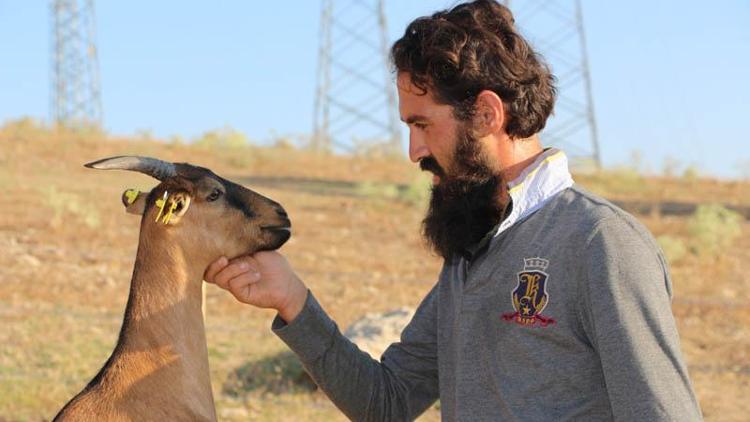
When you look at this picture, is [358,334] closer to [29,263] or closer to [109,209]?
[29,263]

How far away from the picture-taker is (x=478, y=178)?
3.86 meters

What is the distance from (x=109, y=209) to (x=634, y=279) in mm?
15006

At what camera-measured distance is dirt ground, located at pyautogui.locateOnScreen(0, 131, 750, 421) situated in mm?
9109

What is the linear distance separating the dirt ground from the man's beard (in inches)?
181

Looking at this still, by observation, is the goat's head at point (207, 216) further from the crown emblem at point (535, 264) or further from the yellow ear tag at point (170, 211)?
the crown emblem at point (535, 264)

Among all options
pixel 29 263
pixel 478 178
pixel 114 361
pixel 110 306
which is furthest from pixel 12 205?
pixel 478 178

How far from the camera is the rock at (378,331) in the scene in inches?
341

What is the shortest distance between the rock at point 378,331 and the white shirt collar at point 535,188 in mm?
4839

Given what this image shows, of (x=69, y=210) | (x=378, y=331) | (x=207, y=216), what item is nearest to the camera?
(x=207, y=216)

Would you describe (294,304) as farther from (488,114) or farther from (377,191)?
(377,191)

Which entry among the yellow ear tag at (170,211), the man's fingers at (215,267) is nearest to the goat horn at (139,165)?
the yellow ear tag at (170,211)

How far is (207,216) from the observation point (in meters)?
4.63

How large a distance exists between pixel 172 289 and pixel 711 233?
43.9 feet

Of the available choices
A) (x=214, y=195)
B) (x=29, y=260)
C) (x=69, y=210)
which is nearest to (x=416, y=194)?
(x=69, y=210)
